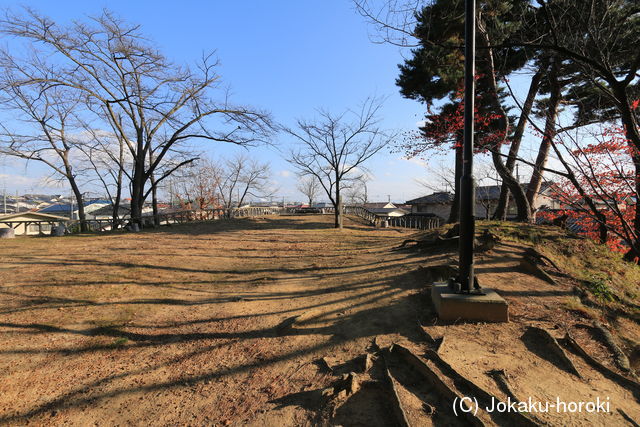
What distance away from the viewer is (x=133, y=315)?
4453 millimetres

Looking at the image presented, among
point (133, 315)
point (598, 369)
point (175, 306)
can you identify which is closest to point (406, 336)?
point (598, 369)

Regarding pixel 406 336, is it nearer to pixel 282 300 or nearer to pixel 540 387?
pixel 540 387

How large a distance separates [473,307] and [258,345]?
258 centimetres

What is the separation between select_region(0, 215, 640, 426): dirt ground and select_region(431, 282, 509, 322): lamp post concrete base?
11cm

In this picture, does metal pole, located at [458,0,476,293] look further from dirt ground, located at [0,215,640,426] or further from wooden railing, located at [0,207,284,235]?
wooden railing, located at [0,207,284,235]

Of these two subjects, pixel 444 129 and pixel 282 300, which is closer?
pixel 282 300

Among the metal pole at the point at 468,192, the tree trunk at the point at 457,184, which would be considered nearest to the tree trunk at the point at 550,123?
the metal pole at the point at 468,192

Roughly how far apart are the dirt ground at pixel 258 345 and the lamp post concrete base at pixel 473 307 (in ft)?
0.35

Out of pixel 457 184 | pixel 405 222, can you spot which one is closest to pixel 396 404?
pixel 457 184

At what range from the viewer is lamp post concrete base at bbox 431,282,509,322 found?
3.37 metres

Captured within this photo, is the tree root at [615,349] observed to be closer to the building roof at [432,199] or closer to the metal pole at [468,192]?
the metal pole at [468,192]

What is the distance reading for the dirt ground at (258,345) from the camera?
2461 mm

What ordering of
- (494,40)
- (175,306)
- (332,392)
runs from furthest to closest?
(494,40) < (175,306) < (332,392)

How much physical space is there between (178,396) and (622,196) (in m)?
7.92
